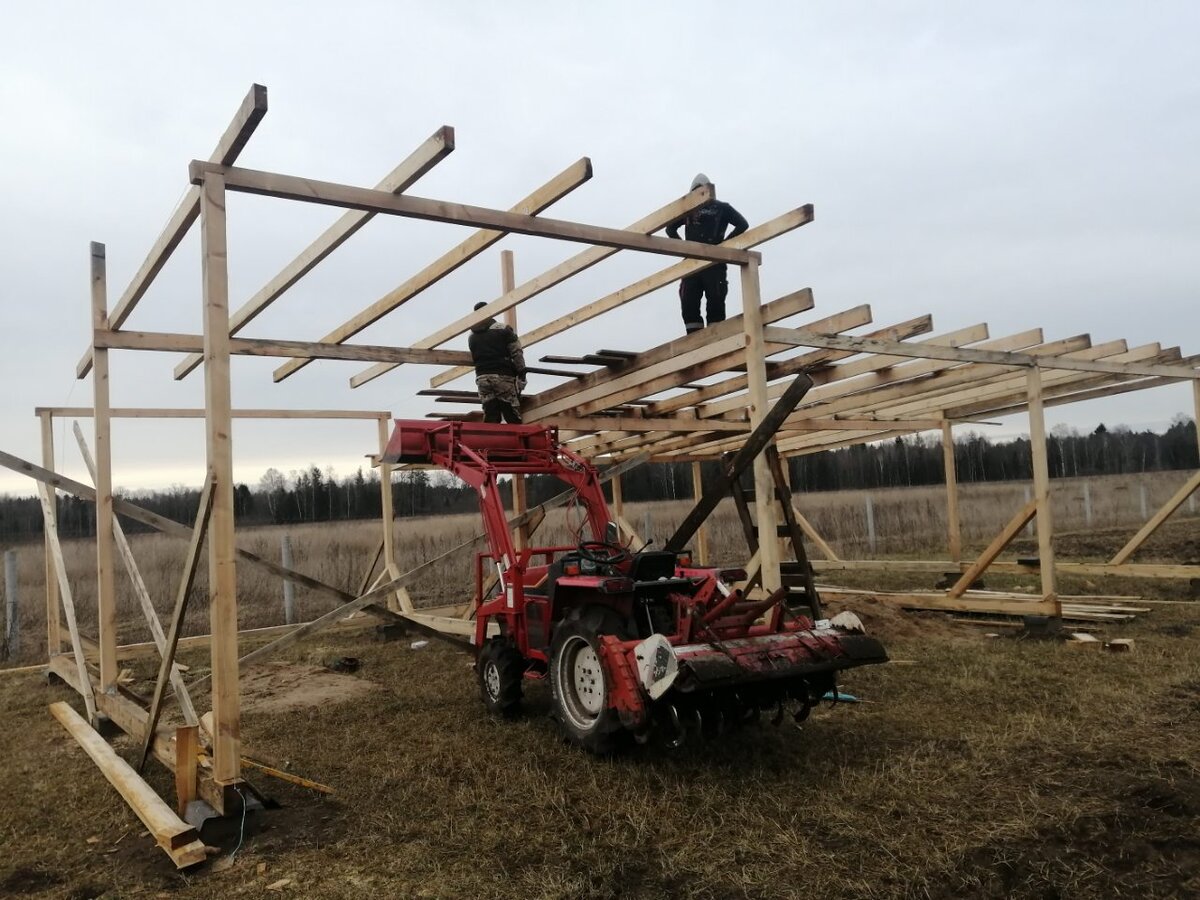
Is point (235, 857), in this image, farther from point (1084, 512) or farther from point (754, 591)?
point (1084, 512)

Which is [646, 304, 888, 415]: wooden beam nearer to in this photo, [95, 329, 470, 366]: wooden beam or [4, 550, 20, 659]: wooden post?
[95, 329, 470, 366]: wooden beam

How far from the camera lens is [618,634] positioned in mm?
5617

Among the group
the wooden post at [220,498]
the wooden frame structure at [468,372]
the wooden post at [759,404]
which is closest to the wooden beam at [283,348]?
the wooden frame structure at [468,372]

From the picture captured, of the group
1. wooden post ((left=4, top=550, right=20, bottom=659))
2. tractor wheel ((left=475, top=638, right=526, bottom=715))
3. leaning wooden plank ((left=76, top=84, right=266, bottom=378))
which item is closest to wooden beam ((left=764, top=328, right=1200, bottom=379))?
tractor wheel ((left=475, top=638, right=526, bottom=715))

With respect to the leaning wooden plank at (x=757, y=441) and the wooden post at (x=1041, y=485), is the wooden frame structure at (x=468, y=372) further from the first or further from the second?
the leaning wooden plank at (x=757, y=441)

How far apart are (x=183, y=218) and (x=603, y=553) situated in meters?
3.85

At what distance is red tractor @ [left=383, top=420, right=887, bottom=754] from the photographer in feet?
16.5

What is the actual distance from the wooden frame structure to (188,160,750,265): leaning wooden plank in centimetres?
1

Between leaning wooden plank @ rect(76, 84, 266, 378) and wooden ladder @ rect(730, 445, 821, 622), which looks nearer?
leaning wooden plank @ rect(76, 84, 266, 378)

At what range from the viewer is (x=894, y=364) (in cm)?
998

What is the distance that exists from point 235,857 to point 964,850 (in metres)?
3.71

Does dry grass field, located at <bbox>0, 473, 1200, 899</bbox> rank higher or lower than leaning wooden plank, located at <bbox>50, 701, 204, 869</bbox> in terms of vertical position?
lower

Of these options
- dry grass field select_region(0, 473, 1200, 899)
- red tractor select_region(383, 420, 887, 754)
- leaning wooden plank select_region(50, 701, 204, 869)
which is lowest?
dry grass field select_region(0, 473, 1200, 899)

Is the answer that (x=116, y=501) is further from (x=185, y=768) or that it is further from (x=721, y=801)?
(x=721, y=801)
